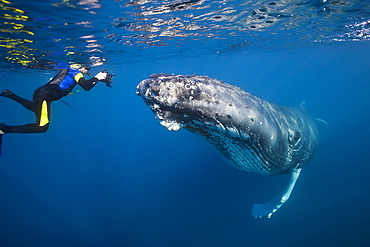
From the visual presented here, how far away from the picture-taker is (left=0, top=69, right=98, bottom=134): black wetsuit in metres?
6.93

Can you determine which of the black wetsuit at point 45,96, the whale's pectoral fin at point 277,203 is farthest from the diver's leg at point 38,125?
the whale's pectoral fin at point 277,203

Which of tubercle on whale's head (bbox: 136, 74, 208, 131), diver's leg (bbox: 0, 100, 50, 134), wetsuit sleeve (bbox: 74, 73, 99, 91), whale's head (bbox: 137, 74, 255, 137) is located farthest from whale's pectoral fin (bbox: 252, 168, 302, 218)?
diver's leg (bbox: 0, 100, 50, 134)

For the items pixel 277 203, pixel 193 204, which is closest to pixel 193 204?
pixel 193 204

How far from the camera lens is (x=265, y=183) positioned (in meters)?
11.8

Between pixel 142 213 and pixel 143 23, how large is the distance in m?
11.9

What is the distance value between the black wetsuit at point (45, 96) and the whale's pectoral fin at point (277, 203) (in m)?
7.19

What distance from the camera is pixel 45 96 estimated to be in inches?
280

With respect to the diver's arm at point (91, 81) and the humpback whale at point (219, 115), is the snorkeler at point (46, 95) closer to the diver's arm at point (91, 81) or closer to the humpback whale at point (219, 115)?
the diver's arm at point (91, 81)

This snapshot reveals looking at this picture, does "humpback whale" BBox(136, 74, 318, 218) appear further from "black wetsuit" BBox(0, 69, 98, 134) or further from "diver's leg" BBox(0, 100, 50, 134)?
"diver's leg" BBox(0, 100, 50, 134)

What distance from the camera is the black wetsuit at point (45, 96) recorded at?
6930 mm

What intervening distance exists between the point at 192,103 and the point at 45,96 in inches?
260

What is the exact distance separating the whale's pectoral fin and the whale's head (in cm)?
454

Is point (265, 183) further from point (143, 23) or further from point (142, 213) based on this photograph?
point (143, 23)

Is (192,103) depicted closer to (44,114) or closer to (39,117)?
(44,114)
